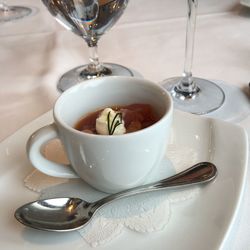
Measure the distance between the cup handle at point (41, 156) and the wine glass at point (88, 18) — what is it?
242 millimetres

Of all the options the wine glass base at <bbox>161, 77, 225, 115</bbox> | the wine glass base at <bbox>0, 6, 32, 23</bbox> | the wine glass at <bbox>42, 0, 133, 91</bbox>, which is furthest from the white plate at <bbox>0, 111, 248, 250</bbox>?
the wine glass base at <bbox>0, 6, 32, 23</bbox>

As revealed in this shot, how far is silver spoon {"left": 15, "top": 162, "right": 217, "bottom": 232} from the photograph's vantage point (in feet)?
0.95

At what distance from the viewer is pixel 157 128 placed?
0.30 meters

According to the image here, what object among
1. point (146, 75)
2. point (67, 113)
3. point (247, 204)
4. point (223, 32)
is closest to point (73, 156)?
point (67, 113)

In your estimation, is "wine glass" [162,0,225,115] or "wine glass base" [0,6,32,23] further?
"wine glass base" [0,6,32,23]

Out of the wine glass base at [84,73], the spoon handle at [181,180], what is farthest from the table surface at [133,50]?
the spoon handle at [181,180]

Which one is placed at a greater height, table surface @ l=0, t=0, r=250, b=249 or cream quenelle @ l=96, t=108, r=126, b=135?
cream quenelle @ l=96, t=108, r=126, b=135

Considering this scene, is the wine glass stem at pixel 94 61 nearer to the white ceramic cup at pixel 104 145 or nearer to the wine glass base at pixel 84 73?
the wine glass base at pixel 84 73

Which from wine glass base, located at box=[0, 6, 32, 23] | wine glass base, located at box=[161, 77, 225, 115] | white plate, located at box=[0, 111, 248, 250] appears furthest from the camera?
wine glass base, located at box=[0, 6, 32, 23]

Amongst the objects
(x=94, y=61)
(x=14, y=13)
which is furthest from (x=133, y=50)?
(x=14, y=13)

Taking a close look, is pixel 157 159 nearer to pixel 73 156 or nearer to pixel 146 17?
pixel 73 156

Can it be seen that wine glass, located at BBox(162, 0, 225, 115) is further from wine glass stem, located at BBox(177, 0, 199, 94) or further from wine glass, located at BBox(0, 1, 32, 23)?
wine glass, located at BBox(0, 1, 32, 23)

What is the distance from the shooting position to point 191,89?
0.53 metres

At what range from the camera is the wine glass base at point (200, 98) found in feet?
1.63
